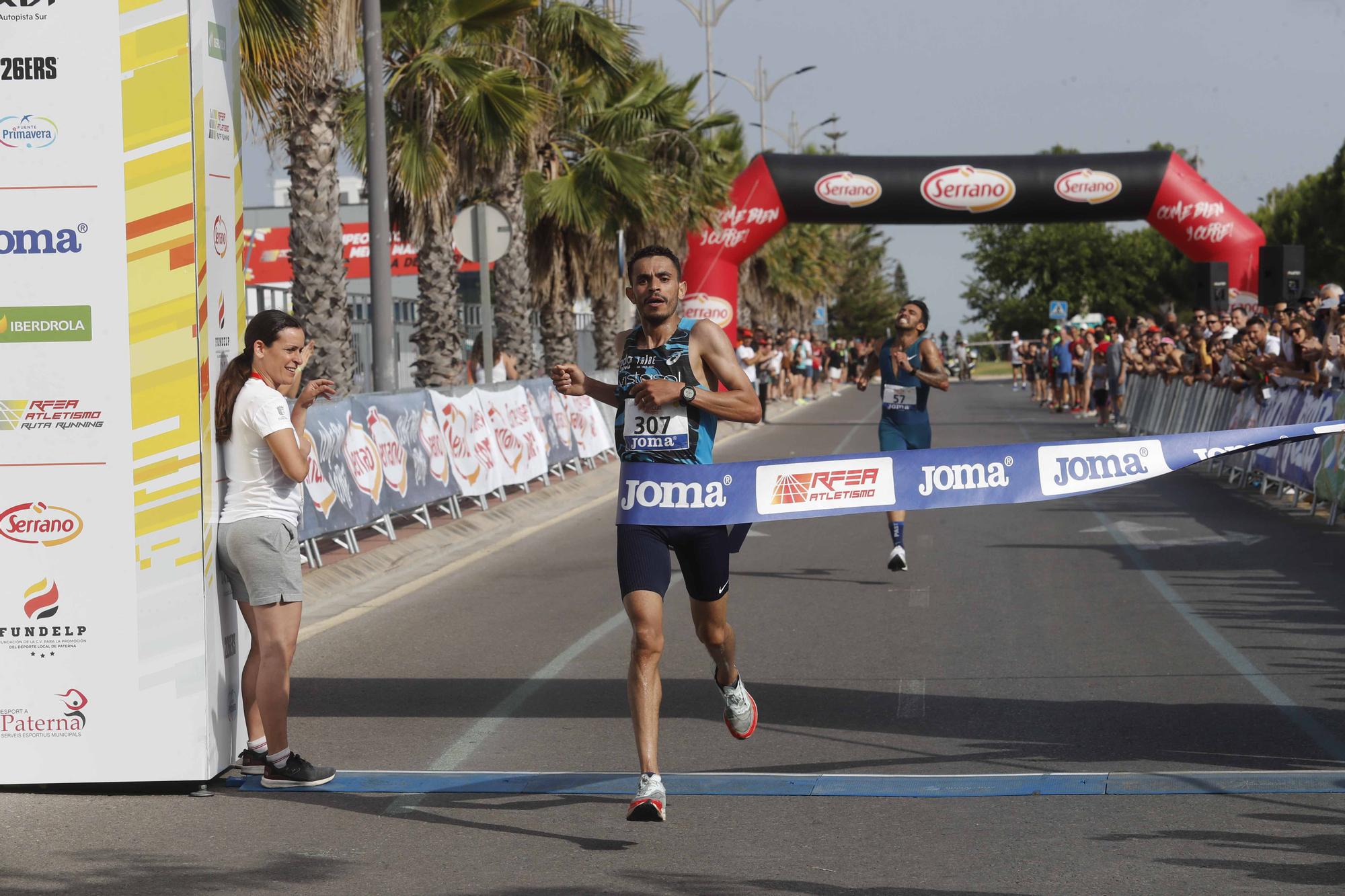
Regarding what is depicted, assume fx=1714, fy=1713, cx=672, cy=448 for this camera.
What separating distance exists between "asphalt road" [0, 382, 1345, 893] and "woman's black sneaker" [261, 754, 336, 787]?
0.67ft

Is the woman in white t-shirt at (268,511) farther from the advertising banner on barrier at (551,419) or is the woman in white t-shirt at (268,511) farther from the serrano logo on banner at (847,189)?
the serrano logo on banner at (847,189)

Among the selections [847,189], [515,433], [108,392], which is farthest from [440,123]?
[108,392]

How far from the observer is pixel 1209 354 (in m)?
24.2

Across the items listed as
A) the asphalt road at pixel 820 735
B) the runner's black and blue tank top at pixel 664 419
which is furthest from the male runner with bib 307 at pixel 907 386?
the runner's black and blue tank top at pixel 664 419

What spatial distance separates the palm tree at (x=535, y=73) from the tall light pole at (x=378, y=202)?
811 cm

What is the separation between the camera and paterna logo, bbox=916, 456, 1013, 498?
679 centimetres

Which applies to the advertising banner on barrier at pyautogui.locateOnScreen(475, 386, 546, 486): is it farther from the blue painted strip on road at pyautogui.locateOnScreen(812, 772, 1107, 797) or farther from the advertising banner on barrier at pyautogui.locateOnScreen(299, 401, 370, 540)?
the blue painted strip on road at pyautogui.locateOnScreen(812, 772, 1107, 797)

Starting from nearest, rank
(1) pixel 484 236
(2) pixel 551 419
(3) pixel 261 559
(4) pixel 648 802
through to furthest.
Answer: (4) pixel 648 802, (3) pixel 261 559, (1) pixel 484 236, (2) pixel 551 419

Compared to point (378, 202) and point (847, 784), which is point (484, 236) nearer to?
point (378, 202)

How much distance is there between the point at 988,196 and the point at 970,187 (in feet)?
1.31

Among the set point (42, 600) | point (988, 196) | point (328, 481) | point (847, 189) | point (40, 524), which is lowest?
point (328, 481)

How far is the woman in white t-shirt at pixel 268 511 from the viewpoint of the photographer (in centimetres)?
646

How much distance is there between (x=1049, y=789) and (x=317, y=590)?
270 inches

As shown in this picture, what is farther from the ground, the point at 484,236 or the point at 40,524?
the point at 484,236
